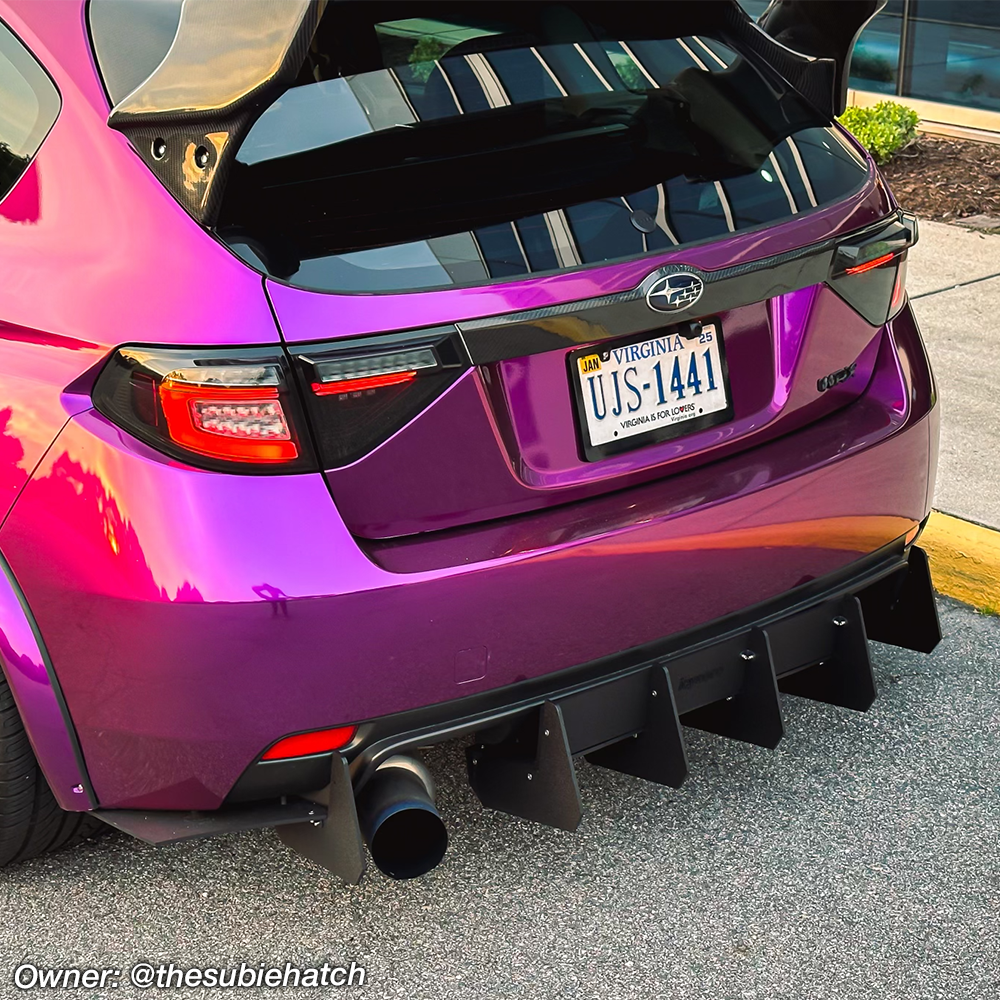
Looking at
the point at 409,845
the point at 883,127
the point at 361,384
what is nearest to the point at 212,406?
the point at 361,384

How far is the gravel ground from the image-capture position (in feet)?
7.91

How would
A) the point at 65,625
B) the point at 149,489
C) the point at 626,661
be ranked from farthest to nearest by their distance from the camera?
the point at 626,661 < the point at 65,625 < the point at 149,489

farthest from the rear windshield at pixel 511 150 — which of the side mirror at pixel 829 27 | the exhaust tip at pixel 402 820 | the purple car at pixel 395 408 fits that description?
the exhaust tip at pixel 402 820

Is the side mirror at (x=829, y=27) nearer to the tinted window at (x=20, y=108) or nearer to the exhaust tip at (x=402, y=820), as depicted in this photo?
the tinted window at (x=20, y=108)

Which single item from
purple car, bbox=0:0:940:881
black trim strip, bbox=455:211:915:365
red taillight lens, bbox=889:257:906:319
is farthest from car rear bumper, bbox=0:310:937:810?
red taillight lens, bbox=889:257:906:319

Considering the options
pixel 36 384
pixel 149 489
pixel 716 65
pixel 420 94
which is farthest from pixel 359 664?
pixel 716 65

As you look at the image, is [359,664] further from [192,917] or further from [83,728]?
[192,917]

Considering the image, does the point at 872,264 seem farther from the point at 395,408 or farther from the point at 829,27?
the point at 395,408

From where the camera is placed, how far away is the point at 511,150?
7.71 ft

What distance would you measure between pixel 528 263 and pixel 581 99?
19.0 inches

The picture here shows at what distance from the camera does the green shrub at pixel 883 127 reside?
7.50 meters

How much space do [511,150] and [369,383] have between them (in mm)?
544

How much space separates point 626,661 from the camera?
95.0 inches

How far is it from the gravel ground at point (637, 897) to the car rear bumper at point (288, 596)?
41cm
